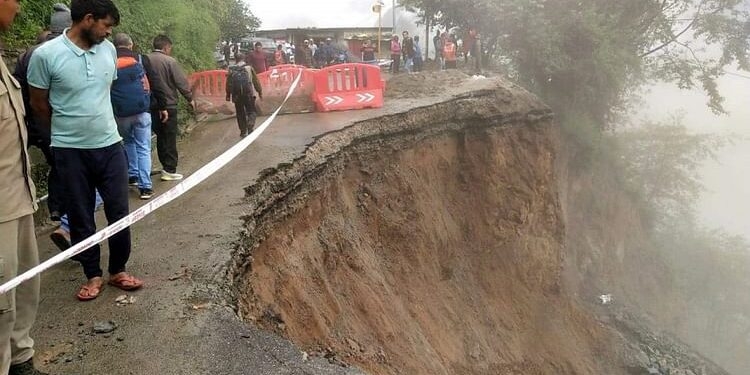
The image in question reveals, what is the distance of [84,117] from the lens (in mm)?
3812

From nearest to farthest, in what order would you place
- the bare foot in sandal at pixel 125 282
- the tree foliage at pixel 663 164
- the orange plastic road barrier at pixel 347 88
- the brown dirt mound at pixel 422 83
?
the bare foot in sandal at pixel 125 282 → the orange plastic road barrier at pixel 347 88 → the brown dirt mound at pixel 422 83 → the tree foliage at pixel 663 164

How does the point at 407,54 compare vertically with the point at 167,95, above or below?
above

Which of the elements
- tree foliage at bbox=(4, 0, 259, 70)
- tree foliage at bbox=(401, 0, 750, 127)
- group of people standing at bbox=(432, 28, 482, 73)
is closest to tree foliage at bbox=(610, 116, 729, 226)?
tree foliage at bbox=(401, 0, 750, 127)

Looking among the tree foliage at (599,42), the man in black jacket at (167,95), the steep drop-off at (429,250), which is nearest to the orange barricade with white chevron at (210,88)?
the steep drop-off at (429,250)

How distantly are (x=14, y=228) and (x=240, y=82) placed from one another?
20.3ft

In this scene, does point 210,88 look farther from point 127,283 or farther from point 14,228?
point 14,228

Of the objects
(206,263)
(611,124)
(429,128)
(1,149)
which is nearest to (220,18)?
(429,128)

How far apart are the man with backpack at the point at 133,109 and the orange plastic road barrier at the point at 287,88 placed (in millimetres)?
4701

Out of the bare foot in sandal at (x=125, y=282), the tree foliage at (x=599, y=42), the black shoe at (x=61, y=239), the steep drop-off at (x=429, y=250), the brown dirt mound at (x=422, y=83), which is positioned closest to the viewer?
the bare foot in sandal at (x=125, y=282)

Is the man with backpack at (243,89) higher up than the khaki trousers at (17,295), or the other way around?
the man with backpack at (243,89)

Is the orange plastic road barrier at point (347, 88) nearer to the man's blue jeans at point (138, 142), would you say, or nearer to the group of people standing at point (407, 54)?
the man's blue jeans at point (138, 142)

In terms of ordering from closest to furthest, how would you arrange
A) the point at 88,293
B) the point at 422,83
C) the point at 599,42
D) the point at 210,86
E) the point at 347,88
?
the point at 88,293
the point at 347,88
the point at 210,86
the point at 422,83
the point at 599,42

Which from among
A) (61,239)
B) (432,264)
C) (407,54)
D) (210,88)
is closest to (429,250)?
(432,264)

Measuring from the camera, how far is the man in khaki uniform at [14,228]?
116 inches
